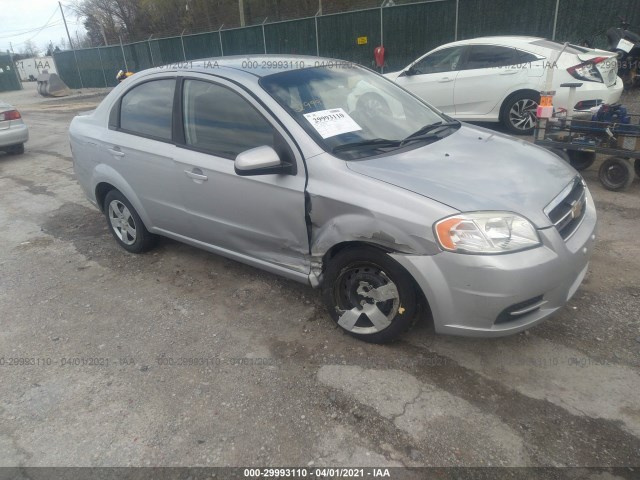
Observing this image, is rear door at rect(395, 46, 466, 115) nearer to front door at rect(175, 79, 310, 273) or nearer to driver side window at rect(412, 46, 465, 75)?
driver side window at rect(412, 46, 465, 75)

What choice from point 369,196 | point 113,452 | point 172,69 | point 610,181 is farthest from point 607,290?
point 172,69

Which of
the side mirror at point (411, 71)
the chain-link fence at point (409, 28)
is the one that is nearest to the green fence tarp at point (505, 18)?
the chain-link fence at point (409, 28)

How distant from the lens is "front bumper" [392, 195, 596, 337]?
2439 mm

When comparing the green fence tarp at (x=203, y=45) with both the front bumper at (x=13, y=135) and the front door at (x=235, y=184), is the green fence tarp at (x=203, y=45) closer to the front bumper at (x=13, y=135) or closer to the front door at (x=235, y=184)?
the front bumper at (x=13, y=135)

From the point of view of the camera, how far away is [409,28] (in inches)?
539

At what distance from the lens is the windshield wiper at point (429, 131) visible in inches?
130

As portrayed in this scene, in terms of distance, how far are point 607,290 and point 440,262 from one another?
175 centimetres

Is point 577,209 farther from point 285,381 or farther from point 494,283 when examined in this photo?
point 285,381

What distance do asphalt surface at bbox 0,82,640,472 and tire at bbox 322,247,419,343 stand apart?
14 cm

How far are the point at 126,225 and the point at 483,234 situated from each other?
134 inches

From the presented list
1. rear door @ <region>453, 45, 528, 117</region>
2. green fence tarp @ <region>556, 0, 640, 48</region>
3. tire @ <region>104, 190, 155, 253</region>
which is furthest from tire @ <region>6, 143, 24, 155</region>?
green fence tarp @ <region>556, 0, 640, 48</region>

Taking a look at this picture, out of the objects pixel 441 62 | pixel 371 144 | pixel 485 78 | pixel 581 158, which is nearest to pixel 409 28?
pixel 441 62

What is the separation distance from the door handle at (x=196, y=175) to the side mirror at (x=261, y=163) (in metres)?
0.62

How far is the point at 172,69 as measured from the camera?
3.88 metres
